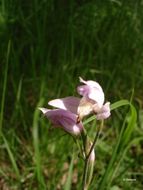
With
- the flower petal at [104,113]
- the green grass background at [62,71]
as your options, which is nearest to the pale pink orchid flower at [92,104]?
the flower petal at [104,113]

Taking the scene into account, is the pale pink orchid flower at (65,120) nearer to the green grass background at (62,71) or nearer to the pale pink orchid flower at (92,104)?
the pale pink orchid flower at (92,104)

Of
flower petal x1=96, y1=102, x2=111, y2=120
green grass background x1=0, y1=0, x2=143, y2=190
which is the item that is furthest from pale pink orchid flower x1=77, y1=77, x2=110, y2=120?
green grass background x1=0, y1=0, x2=143, y2=190

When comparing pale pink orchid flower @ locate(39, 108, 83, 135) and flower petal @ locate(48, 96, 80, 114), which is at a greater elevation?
flower petal @ locate(48, 96, 80, 114)

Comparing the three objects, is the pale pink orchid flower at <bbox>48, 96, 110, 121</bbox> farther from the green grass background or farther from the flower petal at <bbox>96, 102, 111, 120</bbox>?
the green grass background

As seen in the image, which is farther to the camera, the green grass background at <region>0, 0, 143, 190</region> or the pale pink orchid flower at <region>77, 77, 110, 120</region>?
the green grass background at <region>0, 0, 143, 190</region>

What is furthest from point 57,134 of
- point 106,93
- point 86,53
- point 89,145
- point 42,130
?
point 89,145

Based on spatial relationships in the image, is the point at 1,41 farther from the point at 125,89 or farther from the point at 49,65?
the point at 125,89
